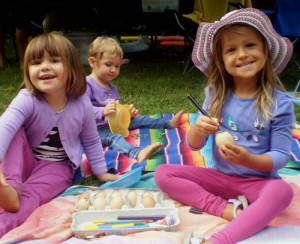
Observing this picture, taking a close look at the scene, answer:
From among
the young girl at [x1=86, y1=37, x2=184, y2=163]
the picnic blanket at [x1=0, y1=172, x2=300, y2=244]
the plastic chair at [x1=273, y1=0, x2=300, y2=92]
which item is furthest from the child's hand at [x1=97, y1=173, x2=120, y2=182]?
the plastic chair at [x1=273, y1=0, x2=300, y2=92]

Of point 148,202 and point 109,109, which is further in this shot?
point 109,109

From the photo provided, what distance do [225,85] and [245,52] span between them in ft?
0.75

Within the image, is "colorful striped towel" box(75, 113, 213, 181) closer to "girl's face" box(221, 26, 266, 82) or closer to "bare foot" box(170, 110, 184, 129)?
"bare foot" box(170, 110, 184, 129)

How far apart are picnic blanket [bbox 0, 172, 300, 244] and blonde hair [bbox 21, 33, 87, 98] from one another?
20.8 inches

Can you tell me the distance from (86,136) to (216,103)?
697mm

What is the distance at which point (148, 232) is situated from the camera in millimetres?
1511

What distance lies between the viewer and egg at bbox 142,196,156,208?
1.70 metres

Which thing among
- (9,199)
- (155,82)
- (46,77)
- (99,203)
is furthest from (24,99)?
(155,82)

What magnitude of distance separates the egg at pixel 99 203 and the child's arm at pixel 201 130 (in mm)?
457

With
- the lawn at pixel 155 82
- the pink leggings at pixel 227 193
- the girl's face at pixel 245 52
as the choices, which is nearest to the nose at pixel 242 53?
the girl's face at pixel 245 52

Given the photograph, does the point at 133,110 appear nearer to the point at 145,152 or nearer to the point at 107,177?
the point at 145,152

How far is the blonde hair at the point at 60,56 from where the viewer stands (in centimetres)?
183

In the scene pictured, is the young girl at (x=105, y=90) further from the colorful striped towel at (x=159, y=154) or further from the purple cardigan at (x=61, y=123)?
the purple cardigan at (x=61, y=123)

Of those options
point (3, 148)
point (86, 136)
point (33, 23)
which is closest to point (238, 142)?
point (86, 136)
